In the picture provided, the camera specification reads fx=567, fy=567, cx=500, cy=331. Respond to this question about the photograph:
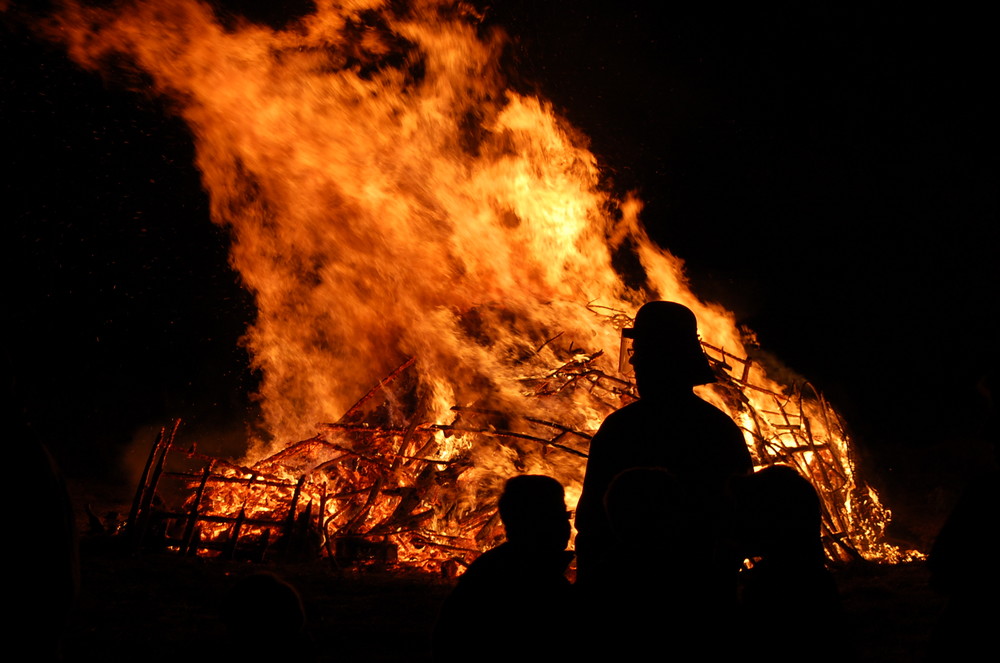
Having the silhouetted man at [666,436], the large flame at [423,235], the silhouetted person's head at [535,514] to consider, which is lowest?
the silhouetted person's head at [535,514]

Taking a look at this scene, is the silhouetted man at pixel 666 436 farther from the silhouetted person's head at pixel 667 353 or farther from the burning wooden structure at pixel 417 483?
the burning wooden structure at pixel 417 483

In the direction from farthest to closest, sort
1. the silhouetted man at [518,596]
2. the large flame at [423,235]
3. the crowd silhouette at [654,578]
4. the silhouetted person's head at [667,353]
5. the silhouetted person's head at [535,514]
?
the large flame at [423,235] < the silhouetted person's head at [667,353] < the silhouetted person's head at [535,514] < the silhouetted man at [518,596] < the crowd silhouette at [654,578]

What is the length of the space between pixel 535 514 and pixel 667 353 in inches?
37.3

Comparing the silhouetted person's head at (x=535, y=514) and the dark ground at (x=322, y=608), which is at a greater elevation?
the silhouetted person's head at (x=535, y=514)

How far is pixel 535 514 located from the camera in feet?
6.63

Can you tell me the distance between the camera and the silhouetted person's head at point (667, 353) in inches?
97.9

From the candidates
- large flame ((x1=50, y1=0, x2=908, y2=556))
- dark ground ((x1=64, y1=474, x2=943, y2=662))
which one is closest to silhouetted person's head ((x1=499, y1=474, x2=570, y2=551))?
dark ground ((x1=64, y1=474, x2=943, y2=662))

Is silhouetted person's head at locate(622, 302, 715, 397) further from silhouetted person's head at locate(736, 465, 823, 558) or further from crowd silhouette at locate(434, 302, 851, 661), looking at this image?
silhouetted person's head at locate(736, 465, 823, 558)

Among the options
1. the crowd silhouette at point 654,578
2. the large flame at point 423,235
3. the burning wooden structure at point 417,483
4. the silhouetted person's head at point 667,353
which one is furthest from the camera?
the large flame at point 423,235

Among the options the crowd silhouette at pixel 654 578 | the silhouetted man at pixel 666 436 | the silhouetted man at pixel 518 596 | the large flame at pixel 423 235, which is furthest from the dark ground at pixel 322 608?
the large flame at pixel 423 235

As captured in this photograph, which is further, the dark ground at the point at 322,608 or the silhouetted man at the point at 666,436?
the dark ground at the point at 322,608

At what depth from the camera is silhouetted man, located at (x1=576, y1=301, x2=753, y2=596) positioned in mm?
2262

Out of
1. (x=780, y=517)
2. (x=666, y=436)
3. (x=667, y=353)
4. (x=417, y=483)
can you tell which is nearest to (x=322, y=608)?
(x=417, y=483)

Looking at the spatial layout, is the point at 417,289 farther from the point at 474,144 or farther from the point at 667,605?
the point at 667,605
